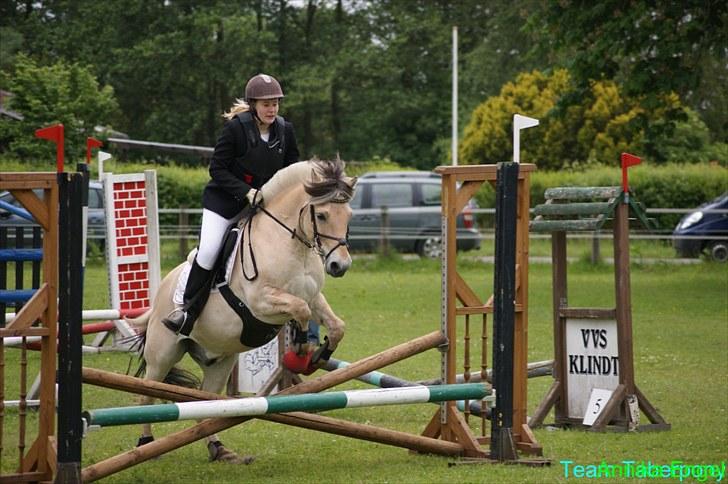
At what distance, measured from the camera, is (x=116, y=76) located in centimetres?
4588

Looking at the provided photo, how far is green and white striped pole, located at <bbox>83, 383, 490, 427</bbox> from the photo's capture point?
585 cm

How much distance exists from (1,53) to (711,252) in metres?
25.0

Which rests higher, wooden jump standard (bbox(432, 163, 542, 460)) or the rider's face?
the rider's face

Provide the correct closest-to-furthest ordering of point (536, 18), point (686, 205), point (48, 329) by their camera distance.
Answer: point (48, 329) → point (536, 18) → point (686, 205)

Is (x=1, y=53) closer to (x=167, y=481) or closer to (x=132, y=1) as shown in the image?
(x=132, y=1)

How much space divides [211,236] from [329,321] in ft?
3.24

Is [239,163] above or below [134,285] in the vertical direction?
above

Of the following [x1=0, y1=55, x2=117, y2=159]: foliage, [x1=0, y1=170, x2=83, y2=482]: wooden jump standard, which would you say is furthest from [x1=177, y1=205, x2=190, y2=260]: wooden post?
[x1=0, y1=170, x2=83, y2=482]: wooden jump standard

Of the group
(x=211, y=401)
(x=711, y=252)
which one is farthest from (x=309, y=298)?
(x=711, y=252)

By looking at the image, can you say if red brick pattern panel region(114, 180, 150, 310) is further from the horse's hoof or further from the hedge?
the hedge

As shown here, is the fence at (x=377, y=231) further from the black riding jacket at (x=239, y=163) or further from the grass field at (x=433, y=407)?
the black riding jacket at (x=239, y=163)

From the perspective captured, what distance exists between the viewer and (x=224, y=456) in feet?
24.3

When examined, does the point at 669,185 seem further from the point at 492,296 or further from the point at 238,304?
the point at 238,304

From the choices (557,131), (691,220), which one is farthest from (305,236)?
(557,131)
